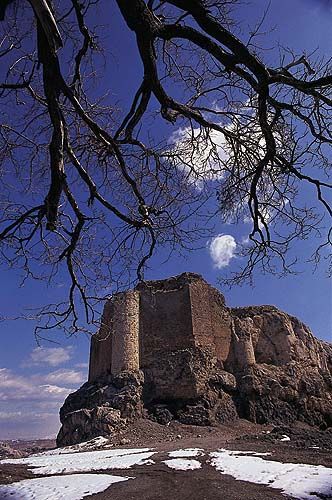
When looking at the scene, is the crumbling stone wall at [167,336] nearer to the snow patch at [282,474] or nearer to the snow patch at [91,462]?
the snow patch at [91,462]

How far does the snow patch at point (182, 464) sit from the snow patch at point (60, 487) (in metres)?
1.59

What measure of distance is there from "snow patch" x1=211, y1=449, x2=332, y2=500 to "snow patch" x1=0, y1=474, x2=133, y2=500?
254 centimetres

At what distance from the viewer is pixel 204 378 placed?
71.6ft

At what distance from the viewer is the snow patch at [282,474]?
7227 millimetres

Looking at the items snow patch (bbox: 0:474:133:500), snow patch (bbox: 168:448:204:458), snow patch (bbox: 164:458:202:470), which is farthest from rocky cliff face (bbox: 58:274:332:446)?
snow patch (bbox: 0:474:133:500)

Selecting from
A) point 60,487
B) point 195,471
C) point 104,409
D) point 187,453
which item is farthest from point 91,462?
point 104,409

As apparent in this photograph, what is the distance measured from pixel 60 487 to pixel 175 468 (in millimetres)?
2965

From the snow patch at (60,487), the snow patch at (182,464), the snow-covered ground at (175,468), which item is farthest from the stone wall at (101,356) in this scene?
the snow patch at (60,487)

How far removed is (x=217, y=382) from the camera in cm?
2234

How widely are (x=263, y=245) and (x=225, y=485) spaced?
4.64 meters

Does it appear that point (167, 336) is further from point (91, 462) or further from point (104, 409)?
point (91, 462)

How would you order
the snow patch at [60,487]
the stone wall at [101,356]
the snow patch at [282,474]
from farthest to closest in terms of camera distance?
the stone wall at [101,356]
the snow patch at [60,487]
the snow patch at [282,474]

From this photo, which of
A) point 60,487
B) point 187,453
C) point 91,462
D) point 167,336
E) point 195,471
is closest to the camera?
point 60,487

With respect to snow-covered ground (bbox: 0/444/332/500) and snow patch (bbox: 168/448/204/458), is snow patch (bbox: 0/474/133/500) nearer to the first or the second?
snow-covered ground (bbox: 0/444/332/500)
